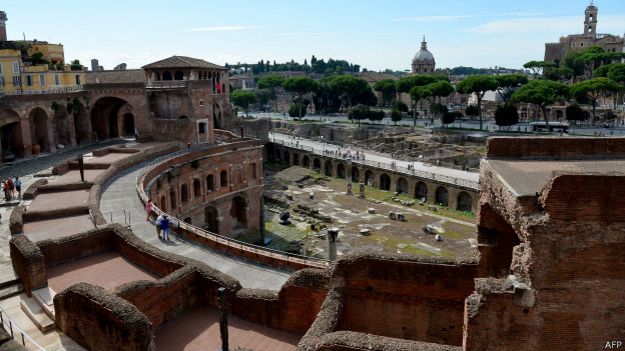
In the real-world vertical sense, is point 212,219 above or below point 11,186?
below

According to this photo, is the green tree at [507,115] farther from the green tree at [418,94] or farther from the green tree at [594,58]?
the green tree at [594,58]

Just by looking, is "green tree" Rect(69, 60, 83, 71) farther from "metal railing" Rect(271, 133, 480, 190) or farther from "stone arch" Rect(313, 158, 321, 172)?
"stone arch" Rect(313, 158, 321, 172)

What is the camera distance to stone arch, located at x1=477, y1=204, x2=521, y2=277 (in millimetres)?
13602

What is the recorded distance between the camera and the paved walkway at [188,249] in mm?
17562

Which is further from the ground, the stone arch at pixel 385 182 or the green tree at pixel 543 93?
the green tree at pixel 543 93

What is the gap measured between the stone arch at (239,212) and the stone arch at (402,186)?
65.9ft

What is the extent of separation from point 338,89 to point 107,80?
58.2 meters

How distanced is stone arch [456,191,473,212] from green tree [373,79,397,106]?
64.6 m

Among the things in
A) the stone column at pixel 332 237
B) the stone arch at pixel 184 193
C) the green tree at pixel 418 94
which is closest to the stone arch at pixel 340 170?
the green tree at pixel 418 94

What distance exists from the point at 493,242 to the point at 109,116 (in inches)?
1816

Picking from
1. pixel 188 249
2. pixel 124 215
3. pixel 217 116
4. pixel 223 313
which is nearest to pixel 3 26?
pixel 217 116

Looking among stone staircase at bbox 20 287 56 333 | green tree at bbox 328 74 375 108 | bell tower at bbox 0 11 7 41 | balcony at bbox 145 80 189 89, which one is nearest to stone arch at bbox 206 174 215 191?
balcony at bbox 145 80 189 89

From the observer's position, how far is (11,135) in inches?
1610

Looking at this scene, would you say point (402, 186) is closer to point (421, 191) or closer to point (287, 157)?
point (421, 191)
